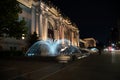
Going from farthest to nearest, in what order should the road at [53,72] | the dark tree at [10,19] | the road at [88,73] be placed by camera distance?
the dark tree at [10,19], the road at [88,73], the road at [53,72]

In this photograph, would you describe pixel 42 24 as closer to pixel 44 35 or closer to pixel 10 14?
pixel 44 35

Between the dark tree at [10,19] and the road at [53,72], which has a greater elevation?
the dark tree at [10,19]

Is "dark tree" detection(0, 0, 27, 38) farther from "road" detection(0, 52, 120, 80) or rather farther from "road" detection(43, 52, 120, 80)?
"road" detection(43, 52, 120, 80)

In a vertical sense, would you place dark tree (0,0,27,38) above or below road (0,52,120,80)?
above

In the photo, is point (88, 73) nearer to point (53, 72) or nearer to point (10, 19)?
point (53, 72)

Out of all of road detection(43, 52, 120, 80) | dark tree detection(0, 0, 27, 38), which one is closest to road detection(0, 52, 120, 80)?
road detection(43, 52, 120, 80)

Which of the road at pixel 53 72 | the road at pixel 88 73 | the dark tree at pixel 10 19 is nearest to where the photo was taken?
the road at pixel 53 72

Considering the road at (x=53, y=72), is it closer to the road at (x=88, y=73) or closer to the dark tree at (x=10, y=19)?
the road at (x=88, y=73)

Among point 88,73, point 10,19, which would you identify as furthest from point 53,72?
point 10,19

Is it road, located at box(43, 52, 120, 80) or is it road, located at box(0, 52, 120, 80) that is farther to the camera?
road, located at box(43, 52, 120, 80)

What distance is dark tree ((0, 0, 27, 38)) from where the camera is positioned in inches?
933

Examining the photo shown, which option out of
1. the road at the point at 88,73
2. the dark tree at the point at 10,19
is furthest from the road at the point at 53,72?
the dark tree at the point at 10,19

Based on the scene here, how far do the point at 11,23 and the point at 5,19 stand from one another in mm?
1271

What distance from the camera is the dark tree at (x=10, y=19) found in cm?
2369
